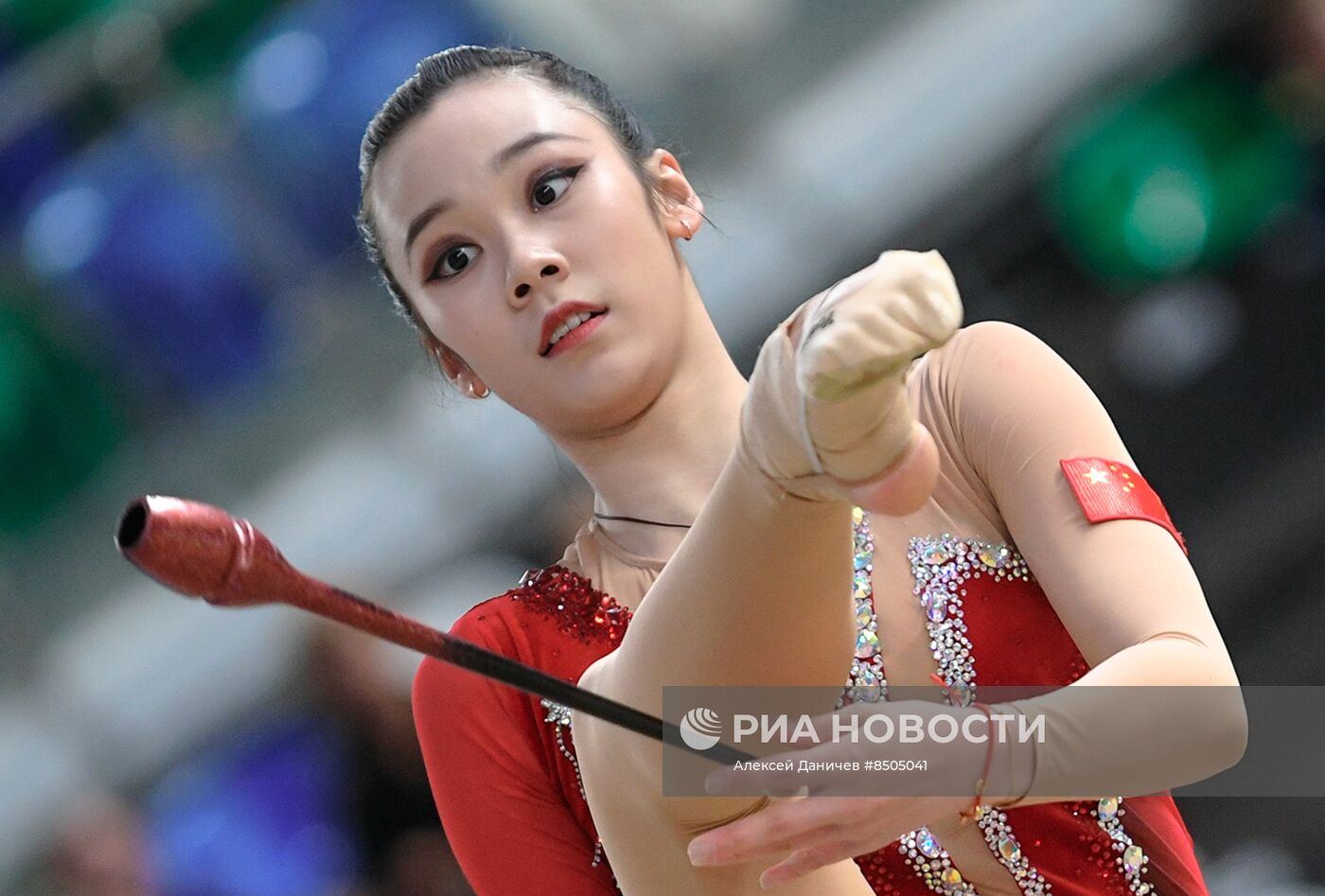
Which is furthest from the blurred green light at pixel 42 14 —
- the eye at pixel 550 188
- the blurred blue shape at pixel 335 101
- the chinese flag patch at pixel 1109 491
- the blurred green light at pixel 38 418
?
the chinese flag patch at pixel 1109 491

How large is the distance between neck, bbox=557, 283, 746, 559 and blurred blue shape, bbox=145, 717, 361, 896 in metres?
1.00

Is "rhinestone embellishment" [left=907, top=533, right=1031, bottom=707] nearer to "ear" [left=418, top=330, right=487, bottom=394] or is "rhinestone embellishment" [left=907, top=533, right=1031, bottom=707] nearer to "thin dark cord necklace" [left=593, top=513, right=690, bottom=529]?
"thin dark cord necklace" [left=593, top=513, right=690, bottom=529]

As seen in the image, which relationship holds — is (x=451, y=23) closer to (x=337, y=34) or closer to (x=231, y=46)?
(x=337, y=34)

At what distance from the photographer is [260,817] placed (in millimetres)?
2143

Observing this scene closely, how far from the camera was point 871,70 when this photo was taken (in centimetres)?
227

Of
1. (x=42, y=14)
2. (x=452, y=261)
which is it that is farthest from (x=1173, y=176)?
(x=42, y=14)

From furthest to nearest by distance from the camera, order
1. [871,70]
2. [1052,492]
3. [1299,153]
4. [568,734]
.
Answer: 1. [871,70]
2. [1299,153]
3. [568,734]
4. [1052,492]

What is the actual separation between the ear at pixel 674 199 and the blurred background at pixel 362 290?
26.0 inches

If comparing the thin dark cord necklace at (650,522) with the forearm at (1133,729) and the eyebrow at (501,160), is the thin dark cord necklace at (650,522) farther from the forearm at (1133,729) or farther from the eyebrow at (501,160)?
the forearm at (1133,729)

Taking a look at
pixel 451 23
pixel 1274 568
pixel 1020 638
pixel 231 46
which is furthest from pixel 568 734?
pixel 231 46

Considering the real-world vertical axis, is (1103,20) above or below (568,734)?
above

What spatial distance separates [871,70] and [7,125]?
118 centimetres

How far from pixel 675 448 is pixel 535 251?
0.63 feet

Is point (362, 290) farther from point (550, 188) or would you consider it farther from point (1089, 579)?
point (1089, 579)
